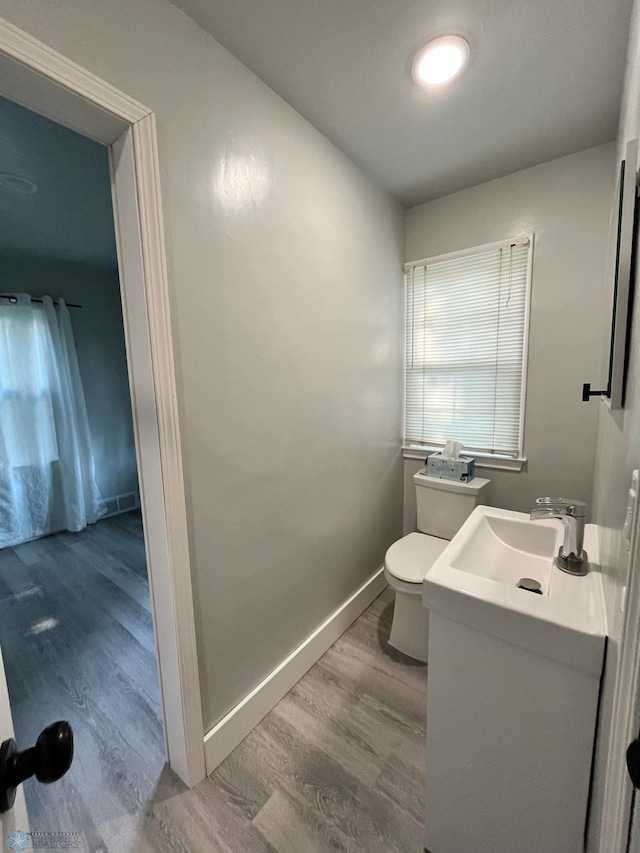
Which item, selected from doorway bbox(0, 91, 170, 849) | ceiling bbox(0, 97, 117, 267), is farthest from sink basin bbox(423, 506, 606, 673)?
ceiling bbox(0, 97, 117, 267)

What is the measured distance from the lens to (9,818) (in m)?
0.44

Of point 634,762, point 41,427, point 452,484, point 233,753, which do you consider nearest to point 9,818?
point 634,762

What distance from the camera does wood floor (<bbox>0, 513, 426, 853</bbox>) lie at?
3.52 feet

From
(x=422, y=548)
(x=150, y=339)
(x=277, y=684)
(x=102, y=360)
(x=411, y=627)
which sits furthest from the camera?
(x=102, y=360)

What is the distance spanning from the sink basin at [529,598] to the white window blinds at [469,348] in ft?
3.00

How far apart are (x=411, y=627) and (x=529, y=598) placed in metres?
1.07

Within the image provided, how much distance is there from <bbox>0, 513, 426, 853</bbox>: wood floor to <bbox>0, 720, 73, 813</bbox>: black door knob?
3.41 ft

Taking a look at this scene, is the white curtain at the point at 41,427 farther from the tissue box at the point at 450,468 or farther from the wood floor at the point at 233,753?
the tissue box at the point at 450,468

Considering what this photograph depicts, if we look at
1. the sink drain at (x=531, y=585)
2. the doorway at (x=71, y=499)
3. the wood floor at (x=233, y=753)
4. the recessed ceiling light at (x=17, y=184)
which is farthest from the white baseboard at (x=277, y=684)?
the recessed ceiling light at (x=17, y=184)

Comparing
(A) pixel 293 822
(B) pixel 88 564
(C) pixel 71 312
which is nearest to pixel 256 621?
(A) pixel 293 822

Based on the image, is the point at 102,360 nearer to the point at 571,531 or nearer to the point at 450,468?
the point at 450,468

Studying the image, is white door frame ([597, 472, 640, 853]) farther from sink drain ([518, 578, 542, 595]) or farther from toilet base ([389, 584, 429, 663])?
toilet base ([389, 584, 429, 663])

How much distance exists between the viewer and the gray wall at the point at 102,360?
Answer: 3.38 meters

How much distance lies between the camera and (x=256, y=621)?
4.59ft
